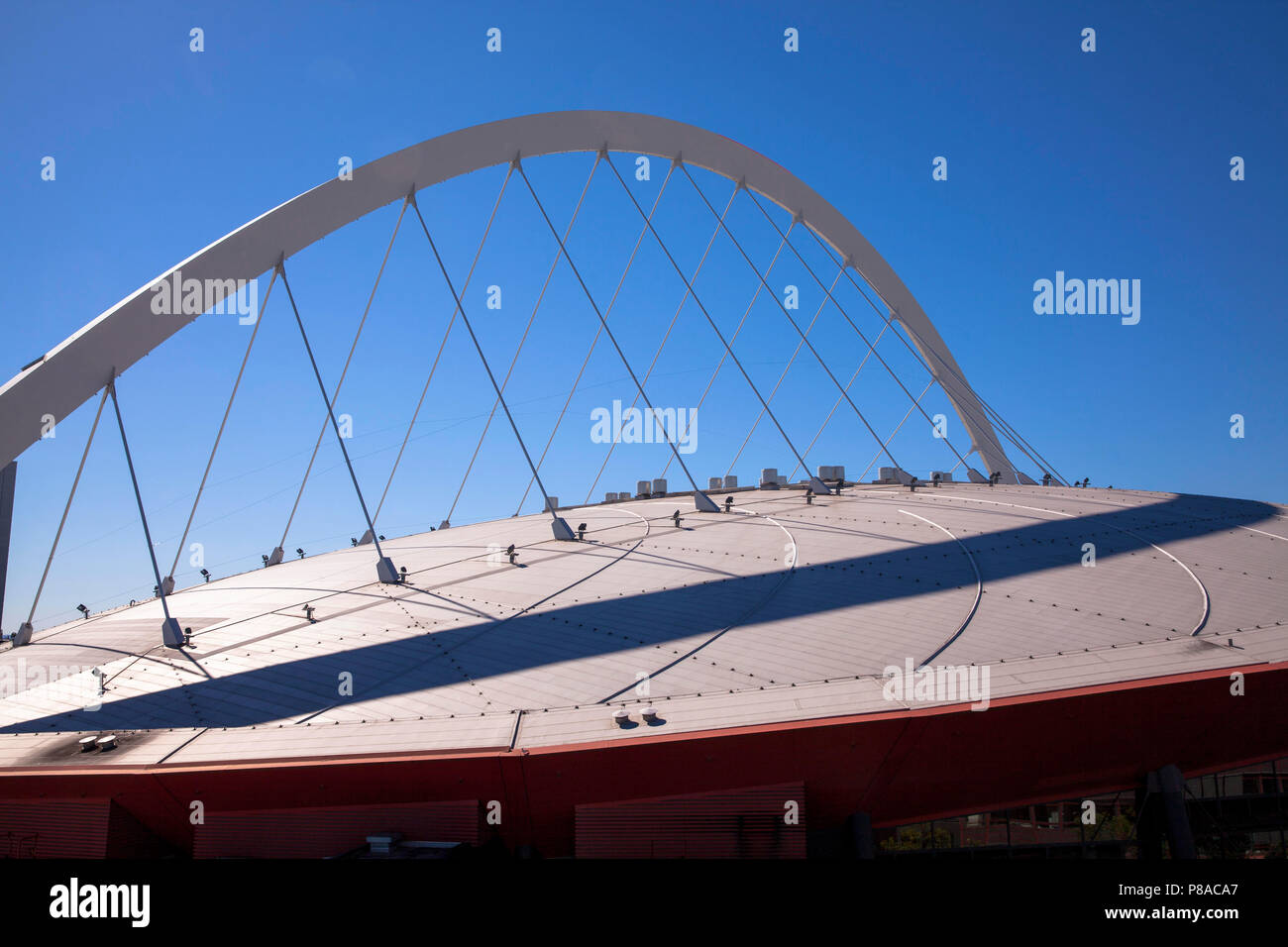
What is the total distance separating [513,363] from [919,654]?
25045mm

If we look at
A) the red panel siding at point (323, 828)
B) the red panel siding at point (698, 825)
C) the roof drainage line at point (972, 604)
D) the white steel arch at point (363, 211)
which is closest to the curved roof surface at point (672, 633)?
the roof drainage line at point (972, 604)

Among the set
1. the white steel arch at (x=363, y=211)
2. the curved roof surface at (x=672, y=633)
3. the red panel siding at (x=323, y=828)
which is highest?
the white steel arch at (x=363, y=211)

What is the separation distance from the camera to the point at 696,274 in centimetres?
3681

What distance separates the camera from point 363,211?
2945 cm

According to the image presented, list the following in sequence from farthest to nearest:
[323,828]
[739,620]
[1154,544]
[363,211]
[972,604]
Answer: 1. [363,211]
2. [1154,544]
3. [739,620]
4. [972,604]
5. [323,828]

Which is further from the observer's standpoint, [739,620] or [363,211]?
[363,211]

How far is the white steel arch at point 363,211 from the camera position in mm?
20422

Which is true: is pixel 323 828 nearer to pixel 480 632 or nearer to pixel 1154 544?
pixel 480 632

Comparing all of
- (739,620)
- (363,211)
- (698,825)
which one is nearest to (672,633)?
(739,620)

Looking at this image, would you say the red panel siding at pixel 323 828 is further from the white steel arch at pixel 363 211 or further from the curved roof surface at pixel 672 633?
the white steel arch at pixel 363 211

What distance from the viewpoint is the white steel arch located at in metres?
20.4

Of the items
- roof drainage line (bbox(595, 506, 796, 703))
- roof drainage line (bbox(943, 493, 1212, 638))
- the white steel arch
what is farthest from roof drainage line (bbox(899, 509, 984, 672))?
the white steel arch

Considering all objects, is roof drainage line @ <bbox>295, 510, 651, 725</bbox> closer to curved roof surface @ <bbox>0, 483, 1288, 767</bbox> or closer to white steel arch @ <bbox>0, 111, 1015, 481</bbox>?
curved roof surface @ <bbox>0, 483, 1288, 767</bbox>
